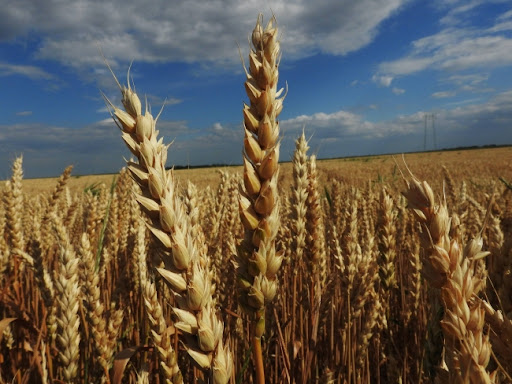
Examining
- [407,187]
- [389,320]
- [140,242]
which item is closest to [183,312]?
[407,187]

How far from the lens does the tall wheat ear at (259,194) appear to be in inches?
31.2

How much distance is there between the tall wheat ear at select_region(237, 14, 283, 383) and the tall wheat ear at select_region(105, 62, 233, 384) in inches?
3.8

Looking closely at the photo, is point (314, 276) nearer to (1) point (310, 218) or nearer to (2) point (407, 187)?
(1) point (310, 218)

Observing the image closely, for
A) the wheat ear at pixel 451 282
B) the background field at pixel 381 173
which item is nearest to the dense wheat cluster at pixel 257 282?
the wheat ear at pixel 451 282

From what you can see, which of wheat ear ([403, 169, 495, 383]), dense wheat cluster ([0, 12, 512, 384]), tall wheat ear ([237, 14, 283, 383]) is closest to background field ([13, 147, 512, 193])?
dense wheat cluster ([0, 12, 512, 384])

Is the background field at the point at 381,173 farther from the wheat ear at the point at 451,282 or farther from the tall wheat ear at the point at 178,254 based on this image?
the wheat ear at the point at 451,282

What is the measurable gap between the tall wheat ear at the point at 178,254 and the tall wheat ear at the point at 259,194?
0.10 m

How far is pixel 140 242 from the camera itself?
2363 millimetres

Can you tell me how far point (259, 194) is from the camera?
80 cm

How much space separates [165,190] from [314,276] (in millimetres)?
1619

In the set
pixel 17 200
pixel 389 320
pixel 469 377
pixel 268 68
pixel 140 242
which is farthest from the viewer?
pixel 17 200

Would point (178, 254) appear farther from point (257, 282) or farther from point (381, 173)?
point (381, 173)

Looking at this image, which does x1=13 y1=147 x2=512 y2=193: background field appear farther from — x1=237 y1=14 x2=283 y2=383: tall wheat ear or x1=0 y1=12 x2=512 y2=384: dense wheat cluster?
x1=237 y1=14 x2=283 y2=383: tall wheat ear

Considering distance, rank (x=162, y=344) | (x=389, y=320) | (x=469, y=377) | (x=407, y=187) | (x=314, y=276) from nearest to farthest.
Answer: (x=469, y=377) → (x=407, y=187) → (x=162, y=344) → (x=314, y=276) → (x=389, y=320)
